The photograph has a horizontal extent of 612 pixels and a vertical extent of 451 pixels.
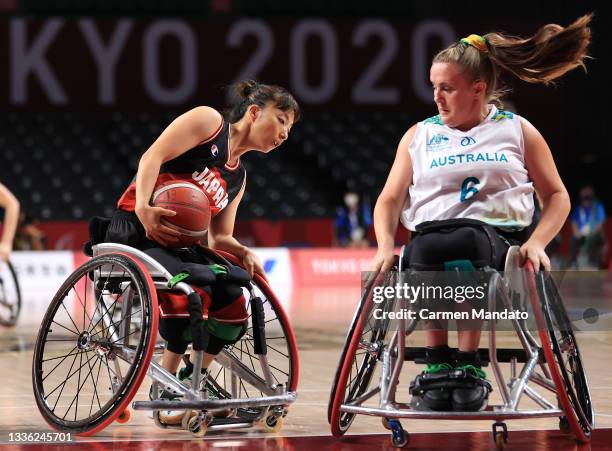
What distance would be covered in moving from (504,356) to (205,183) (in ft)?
4.03

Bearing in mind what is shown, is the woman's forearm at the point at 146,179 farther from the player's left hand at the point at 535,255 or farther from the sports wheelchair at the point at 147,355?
the player's left hand at the point at 535,255

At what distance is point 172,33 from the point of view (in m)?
21.5

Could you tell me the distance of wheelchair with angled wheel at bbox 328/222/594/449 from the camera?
3588mm

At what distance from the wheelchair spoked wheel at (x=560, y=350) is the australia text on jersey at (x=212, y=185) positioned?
1.22m

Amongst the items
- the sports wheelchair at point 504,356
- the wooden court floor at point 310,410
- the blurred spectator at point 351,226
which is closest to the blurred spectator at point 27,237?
the blurred spectator at point 351,226

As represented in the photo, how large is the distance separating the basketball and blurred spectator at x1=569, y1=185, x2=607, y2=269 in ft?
54.5

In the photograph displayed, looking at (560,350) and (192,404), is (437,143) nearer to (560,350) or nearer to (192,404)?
(560,350)

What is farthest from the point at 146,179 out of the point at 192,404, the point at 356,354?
the point at 356,354

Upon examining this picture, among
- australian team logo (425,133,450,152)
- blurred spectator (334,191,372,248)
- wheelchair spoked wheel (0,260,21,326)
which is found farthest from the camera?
blurred spectator (334,191,372,248)

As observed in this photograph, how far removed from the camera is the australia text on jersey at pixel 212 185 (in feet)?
13.9

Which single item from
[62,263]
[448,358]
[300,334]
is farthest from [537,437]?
[62,263]

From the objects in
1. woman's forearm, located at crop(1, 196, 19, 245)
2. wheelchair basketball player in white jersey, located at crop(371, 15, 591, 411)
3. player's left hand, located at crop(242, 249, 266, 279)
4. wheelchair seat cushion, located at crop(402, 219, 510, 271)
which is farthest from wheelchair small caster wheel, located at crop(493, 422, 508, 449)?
woman's forearm, located at crop(1, 196, 19, 245)

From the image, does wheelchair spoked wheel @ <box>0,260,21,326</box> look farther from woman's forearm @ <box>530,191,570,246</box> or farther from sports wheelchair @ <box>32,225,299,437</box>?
woman's forearm @ <box>530,191,570,246</box>

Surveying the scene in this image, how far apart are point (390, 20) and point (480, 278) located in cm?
1979
